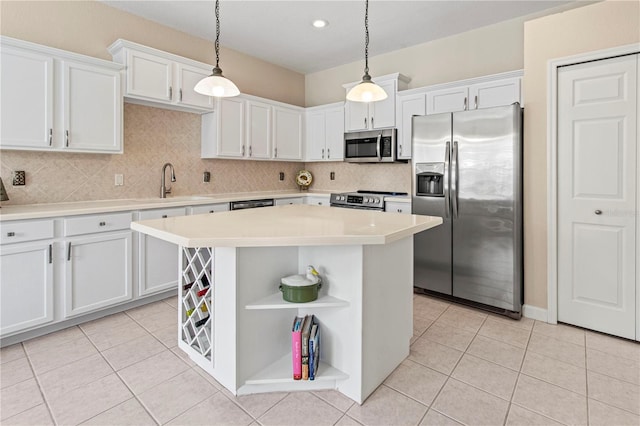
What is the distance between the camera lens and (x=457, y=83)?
3590 millimetres

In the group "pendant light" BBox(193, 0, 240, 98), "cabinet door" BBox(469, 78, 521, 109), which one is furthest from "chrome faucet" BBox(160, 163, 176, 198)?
"cabinet door" BBox(469, 78, 521, 109)

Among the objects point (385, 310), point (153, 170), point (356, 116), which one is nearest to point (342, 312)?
point (385, 310)

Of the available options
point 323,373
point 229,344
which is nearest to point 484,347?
point 323,373

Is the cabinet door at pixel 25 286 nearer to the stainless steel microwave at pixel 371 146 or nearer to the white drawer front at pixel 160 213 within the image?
the white drawer front at pixel 160 213

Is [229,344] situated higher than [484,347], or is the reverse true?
[229,344]

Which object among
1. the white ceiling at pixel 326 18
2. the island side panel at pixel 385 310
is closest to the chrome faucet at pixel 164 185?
the white ceiling at pixel 326 18

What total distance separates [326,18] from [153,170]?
2409mm

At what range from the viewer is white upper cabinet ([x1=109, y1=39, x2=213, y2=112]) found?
10.4 ft

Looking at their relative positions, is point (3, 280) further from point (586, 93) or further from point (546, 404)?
point (586, 93)

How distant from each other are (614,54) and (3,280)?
4.52 m

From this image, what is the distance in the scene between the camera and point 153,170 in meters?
3.72

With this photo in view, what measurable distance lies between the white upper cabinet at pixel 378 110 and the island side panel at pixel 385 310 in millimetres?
2388

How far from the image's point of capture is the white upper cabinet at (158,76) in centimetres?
317

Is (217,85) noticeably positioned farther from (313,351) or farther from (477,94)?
(477,94)
